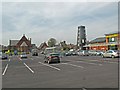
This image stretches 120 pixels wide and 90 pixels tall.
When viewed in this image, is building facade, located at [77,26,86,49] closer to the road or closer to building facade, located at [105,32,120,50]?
building facade, located at [105,32,120,50]

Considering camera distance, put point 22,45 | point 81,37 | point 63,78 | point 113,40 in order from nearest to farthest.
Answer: point 63,78
point 113,40
point 81,37
point 22,45

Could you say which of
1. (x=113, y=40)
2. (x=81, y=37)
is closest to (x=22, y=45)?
(x=81, y=37)

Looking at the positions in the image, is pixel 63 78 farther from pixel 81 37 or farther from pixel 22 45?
pixel 22 45

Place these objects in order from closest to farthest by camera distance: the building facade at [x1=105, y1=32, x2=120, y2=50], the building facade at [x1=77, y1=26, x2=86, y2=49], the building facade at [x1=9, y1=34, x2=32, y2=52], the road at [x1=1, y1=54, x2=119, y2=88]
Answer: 1. the road at [x1=1, y1=54, x2=119, y2=88]
2. the building facade at [x1=105, y1=32, x2=120, y2=50]
3. the building facade at [x1=77, y1=26, x2=86, y2=49]
4. the building facade at [x1=9, y1=34, x2=32, y2=52]

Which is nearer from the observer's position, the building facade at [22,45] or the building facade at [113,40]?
the building facade at [113,40]

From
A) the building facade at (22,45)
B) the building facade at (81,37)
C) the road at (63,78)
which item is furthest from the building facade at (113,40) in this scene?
the building facade at (22,45)

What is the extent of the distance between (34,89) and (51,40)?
130932 mm

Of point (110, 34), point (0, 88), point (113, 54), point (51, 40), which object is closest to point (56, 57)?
point (113, 54)

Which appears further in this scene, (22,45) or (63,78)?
(22,45)

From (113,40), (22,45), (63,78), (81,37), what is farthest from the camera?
(22,45)

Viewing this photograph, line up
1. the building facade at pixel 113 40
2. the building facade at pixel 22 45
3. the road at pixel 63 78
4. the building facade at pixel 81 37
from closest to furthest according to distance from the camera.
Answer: the road at pixel 63 78, the building facade at pixel 113 40, the building facade at pixel 81 37, the building facade at pixel 22 45

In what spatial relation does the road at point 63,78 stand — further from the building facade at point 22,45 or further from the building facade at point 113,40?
the building facade at point 22,45

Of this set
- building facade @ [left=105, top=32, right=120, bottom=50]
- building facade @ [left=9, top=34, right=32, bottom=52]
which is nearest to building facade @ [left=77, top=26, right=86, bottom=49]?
building facade @ [left=105, top=32, right=120, bottom=50]

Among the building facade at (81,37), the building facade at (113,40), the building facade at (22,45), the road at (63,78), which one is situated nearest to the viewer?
the road at (63,78)
